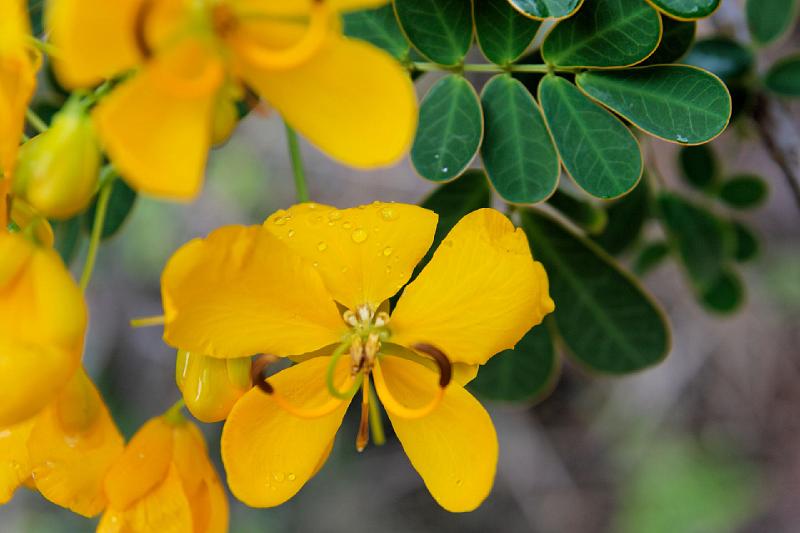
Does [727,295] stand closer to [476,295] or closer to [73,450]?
[476,295]

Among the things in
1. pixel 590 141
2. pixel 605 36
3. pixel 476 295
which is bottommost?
pixel 476 295

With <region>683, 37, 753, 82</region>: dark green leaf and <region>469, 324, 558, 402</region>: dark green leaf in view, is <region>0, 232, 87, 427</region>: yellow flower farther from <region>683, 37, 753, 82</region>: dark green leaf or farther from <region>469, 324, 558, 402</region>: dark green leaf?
<region>683, 37, 753, 82</region>: dark green leaf

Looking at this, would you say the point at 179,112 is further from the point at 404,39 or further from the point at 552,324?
the point at 552,324

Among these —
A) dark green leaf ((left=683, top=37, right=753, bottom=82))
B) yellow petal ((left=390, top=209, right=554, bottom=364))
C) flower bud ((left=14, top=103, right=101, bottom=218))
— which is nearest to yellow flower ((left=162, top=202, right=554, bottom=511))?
yellow petal ((left=390, top=209, right=554, bottom=364))

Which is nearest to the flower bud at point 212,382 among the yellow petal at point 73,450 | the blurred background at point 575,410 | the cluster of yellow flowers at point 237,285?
the cluster of yellow flowers at point 237,285

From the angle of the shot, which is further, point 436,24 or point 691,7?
point 436,24

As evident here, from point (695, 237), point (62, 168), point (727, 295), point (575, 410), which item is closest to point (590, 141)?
point (62, 168)

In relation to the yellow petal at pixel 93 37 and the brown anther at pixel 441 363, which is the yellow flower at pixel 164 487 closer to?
the brown anther at pixel 441 363
